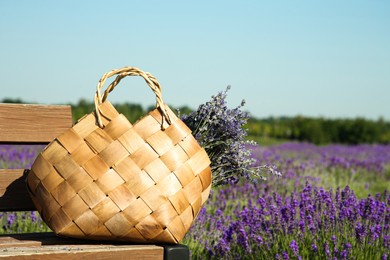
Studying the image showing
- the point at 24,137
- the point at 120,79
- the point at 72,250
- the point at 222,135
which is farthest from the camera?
the point at 222,135

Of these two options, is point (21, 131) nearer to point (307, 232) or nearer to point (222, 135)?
point (222, 135)

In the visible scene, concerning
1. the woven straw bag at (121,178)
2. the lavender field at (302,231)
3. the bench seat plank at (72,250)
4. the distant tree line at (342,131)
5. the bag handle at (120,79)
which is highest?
the bag handle at (120,79)

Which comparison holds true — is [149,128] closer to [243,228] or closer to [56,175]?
[56,175]

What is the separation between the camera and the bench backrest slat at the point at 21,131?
2.92 m

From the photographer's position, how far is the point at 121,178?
2467 mm

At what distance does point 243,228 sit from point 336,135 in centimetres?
1617

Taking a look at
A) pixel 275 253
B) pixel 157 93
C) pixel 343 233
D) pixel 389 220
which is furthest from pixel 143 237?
pixel 389 220

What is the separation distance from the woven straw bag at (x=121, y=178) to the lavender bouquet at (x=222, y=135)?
0.54 m

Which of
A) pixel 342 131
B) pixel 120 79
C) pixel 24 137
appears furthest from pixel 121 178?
pixel 342 131

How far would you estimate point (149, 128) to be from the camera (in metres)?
2.55

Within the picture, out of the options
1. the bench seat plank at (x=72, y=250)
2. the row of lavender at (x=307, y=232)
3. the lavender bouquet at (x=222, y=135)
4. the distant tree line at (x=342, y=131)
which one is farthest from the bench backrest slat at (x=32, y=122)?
the distant tree line at (x=342, y=131)

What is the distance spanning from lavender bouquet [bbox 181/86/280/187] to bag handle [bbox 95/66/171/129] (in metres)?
0.52

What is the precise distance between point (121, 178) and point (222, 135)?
0.85 meters

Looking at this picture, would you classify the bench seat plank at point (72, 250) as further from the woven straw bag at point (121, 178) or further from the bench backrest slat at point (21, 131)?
the bench backrest slat at point (21, 131)
